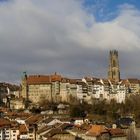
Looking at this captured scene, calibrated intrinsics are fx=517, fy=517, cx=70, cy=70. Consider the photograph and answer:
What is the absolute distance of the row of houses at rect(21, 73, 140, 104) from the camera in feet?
283

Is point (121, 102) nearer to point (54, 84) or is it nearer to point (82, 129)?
point (54, 84)

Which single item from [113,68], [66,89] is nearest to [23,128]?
[66,89]

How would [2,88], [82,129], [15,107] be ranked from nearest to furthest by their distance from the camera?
[82,129] → [15,107] → [2,88]

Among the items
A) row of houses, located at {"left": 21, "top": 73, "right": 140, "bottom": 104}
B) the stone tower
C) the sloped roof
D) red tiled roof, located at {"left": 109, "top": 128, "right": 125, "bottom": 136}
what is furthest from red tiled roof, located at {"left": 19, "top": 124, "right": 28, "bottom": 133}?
the stone tower

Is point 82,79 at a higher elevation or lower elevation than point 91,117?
higher

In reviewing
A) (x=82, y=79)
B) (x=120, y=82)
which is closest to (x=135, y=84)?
(x=120, y=82)

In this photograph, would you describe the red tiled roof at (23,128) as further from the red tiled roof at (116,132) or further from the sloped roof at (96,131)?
the red tiled roof at (116,132)

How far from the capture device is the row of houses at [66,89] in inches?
3391

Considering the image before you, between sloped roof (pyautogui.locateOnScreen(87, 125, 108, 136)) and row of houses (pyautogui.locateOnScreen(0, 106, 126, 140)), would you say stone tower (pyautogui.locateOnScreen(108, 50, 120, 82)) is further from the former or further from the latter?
sloped roof (pyautogui.locateOnScreen(87, 125, 108, 136))

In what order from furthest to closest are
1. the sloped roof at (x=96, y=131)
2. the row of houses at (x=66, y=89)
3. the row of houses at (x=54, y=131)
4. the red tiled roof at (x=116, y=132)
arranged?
the row of houses at (x=66, y=89)
the red tiled roof at (x=116, y=132)
the sloped roof at (x=96, y=131)
the row of houses at (x=54, y=131)

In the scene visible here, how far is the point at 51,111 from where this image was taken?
74.4 metres

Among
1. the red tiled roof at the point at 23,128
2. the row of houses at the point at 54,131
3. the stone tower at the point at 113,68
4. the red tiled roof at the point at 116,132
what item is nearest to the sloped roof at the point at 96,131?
the row of houses at the point at 54,131

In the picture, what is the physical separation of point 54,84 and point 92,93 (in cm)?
688

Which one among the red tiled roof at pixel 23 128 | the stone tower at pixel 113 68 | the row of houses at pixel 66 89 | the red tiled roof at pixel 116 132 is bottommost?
the red tiled roof at pixel 116 132
